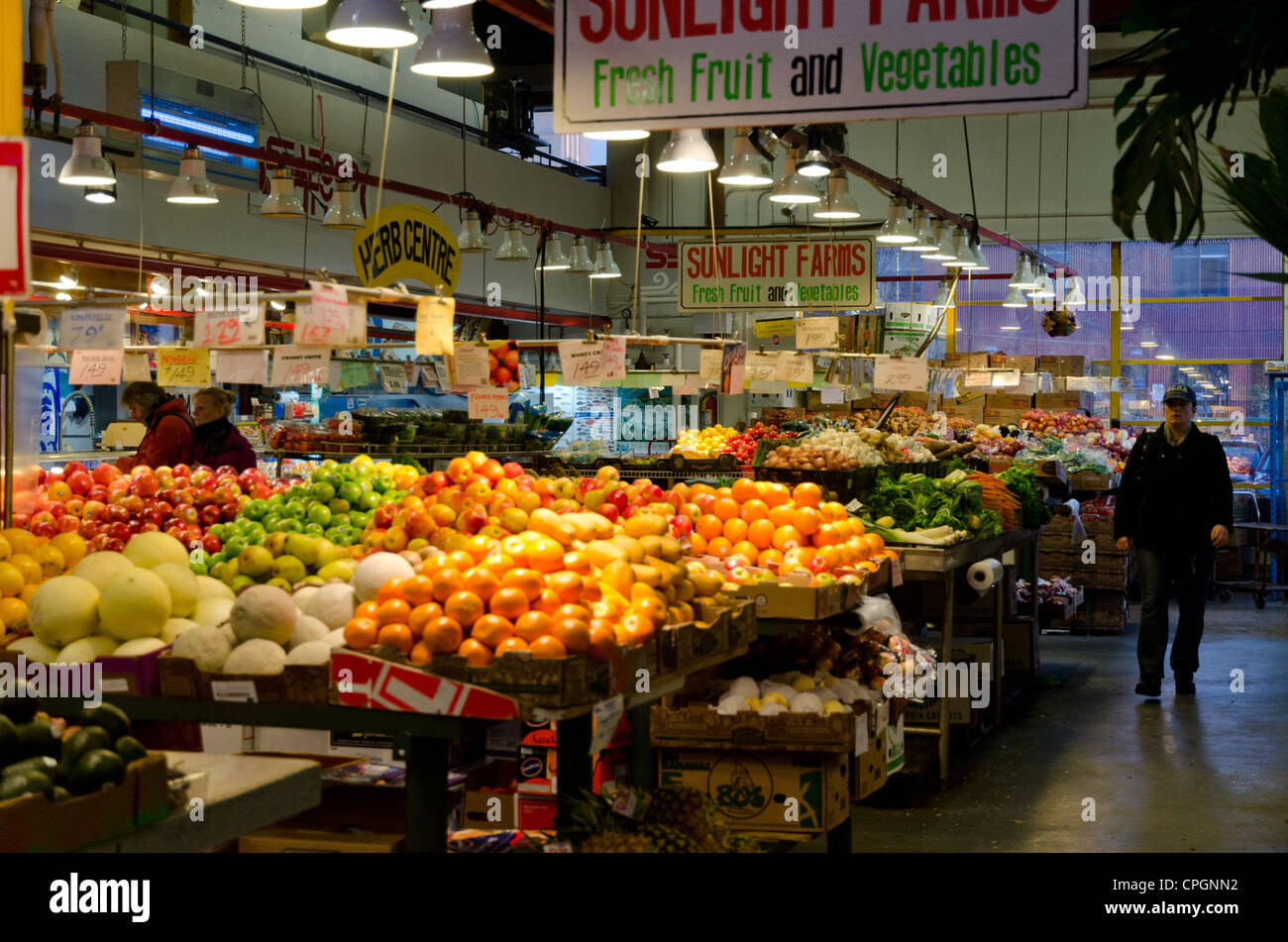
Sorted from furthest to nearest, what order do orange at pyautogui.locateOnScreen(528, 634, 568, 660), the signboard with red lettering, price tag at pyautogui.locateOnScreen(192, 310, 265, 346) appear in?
price tag at pyautogui.locateOnScreen(192, 310, 265, 346) → orange at pyautogui.locateOnScreen(528, 634, 568, 660) → the signboard with red lettering

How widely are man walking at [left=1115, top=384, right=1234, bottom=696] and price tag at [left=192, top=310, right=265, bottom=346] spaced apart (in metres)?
5.36

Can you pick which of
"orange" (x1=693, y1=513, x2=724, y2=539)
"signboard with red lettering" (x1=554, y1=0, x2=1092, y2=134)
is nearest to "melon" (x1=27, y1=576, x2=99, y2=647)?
"signboard with red lettering" (x1=554, y1=0, x2=1092, y2=134)

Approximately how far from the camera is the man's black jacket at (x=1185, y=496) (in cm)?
807

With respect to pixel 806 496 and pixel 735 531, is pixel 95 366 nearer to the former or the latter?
pixel 735 531

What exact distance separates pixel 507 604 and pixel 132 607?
1.01 m

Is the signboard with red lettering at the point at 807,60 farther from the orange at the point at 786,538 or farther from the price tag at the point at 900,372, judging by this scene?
the price tag at the point at 900,372

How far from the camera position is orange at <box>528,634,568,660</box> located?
3182 millimetres

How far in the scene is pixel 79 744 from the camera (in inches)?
95.3

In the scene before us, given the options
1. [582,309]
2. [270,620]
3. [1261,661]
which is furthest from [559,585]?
[582,309]

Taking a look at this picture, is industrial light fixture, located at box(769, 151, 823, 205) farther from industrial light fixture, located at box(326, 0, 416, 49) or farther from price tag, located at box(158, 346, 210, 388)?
industrial light fixture, located at box(326, 0, 416, 49)

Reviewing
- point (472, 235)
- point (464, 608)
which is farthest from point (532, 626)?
point (472, 235)

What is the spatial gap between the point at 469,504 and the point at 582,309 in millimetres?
12054

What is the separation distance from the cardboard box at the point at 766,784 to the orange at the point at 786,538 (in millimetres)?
1008

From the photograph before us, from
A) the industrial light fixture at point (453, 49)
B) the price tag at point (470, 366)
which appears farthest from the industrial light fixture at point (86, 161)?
the industrial light fixture at point (453, 49)
